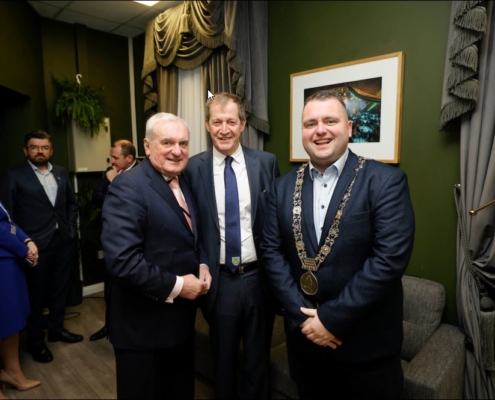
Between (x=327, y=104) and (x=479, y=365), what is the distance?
5.50 ft

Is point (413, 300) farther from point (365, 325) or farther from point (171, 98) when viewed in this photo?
point (171, 98)

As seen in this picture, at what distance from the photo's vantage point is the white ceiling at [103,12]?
11.2 feet

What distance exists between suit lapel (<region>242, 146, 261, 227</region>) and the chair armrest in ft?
A: 3.53

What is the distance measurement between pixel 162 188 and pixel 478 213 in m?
1.66

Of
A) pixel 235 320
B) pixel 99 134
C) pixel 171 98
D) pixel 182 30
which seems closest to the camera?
pixel 235 320

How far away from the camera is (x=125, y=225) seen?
1.39 m

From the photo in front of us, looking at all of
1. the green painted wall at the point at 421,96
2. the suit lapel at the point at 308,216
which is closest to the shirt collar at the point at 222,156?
the suit lapel at the point at 308,216

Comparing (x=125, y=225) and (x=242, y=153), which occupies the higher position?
(x=242, y=153)

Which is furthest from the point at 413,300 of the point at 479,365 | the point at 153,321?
the point at 153,321

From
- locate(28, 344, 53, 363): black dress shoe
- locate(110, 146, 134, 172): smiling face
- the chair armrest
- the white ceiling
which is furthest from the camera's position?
the white ceiling

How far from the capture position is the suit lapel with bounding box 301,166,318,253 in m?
1.39

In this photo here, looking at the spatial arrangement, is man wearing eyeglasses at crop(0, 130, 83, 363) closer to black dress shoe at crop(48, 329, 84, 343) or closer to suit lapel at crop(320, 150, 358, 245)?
black dress shoe at crop(48, 329, 84, 343)

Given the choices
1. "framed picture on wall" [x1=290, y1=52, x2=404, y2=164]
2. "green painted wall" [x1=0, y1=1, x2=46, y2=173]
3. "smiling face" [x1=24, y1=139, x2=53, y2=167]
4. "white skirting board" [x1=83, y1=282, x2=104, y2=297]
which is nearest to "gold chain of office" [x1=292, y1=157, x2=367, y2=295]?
"framed picture on wall" [x1=290, y1=52, x2=404, y2=164]

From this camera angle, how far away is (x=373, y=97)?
233 cm
